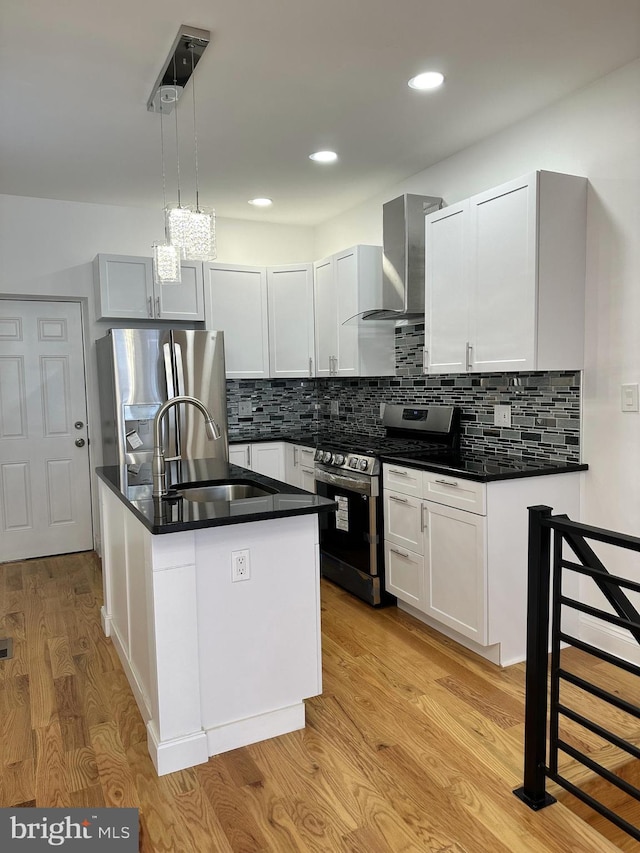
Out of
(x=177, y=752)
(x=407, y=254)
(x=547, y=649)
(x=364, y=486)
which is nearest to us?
(x=547, y=649)

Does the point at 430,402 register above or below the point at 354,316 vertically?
below

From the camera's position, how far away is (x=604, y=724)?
2387 millimetres

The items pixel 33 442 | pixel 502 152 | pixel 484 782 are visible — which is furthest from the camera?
pixel 33 442

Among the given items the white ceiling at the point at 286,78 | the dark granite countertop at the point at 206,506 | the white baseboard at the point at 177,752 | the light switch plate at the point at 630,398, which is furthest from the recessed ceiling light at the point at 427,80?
the white baseboard at the point at 177,752

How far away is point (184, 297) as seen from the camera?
4590 millimetres

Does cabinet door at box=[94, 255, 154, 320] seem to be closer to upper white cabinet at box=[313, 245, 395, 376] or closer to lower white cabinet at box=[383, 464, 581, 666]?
upper white cabinet at box=[313, 245, 395, 376]

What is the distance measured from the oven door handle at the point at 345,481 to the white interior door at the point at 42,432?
204cm

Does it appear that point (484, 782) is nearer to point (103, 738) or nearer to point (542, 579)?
point (542, 579)

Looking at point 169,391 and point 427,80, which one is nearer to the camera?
point 427,80

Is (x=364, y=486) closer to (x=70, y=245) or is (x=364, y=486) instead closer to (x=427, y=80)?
(x=427, y=80)

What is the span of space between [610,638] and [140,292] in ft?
12.0

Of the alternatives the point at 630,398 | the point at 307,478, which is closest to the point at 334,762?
the point at 630,398

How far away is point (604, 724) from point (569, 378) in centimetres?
153

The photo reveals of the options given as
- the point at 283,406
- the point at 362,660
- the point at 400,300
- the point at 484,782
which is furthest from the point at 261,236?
the point at 484,782
